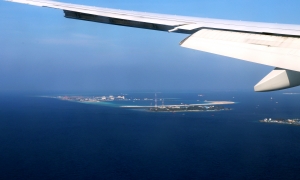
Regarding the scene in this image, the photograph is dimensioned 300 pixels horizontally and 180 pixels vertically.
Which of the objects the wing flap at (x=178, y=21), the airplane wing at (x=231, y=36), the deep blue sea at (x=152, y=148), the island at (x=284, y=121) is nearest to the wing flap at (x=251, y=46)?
the airplane wing at (x=231, y=36)

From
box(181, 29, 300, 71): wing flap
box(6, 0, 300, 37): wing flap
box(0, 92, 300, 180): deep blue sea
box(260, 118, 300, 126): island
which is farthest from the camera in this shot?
box(260, 118, 300, 126): island

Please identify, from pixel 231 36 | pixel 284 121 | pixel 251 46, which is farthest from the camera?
pixel 284 121

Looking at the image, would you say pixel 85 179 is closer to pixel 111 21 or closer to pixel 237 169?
pixel 237 169

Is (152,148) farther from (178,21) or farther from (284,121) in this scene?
(178,21)

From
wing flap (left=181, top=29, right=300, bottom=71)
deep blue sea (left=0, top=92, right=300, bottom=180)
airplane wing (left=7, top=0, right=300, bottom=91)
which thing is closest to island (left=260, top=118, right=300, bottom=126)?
deep blue sea (left=0, top=92, right=300, bottom=180)

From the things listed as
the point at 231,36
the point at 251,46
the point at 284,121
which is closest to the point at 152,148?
the point at 284,121

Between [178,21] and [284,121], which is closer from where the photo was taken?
[178,21]

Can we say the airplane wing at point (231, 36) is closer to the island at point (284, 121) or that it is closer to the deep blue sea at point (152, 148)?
the deep blue sea at point (152, 148)

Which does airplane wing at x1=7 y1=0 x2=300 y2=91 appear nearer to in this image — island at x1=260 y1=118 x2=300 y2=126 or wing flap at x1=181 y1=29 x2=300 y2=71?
wing flap at x1=181 y1=29 x2=300 y2=71
